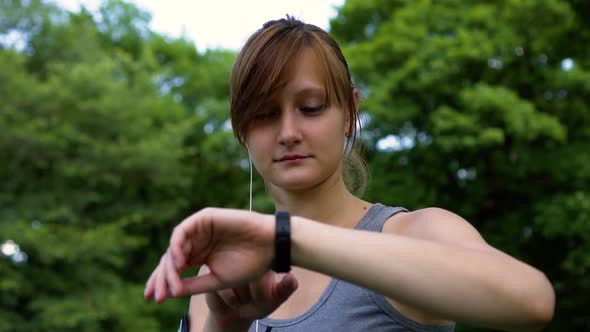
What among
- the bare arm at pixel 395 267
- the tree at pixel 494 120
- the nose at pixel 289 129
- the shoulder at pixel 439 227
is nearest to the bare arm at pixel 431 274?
the bare arm at pixel 395 267

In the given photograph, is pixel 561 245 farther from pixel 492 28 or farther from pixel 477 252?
pixel 477 252

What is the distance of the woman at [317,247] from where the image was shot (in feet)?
2.84

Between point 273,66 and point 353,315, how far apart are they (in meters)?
0.52

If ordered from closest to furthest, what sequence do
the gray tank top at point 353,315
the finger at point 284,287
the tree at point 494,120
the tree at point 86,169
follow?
the finger at point 284,287 < the gray tank top at point 353,315 < the tree at point 494,120 < the tree at point 86,169

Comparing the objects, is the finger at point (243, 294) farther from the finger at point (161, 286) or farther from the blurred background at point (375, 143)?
the blurred background at point (375, 143)

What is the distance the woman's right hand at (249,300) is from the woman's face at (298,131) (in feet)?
1.13

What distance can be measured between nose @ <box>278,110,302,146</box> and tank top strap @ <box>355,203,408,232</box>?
0.25 m

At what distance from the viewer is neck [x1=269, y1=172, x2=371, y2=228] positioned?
4.99 feet

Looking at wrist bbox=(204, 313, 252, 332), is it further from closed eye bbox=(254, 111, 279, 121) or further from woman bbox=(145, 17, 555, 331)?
closed eye bbox=(254, 111, 279, 121)

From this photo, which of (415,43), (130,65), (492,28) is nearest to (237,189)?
(130,65)

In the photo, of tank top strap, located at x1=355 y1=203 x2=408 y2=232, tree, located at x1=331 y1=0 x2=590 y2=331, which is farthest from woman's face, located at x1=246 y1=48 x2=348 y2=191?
tree, located at x1=331 y1=0 x2=590 y2=331

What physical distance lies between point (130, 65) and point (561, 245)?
8.69 meters

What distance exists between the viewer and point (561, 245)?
36.3ft

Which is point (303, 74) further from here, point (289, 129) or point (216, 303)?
point (216, 303)
